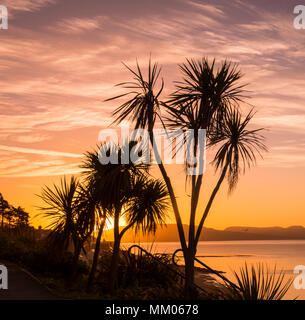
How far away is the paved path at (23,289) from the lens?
9977 mm

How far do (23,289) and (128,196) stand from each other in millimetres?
3877

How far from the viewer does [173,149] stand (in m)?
10.3

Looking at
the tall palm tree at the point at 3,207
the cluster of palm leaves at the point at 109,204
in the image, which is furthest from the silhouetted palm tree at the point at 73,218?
the tall palm tree at the point at 3,207

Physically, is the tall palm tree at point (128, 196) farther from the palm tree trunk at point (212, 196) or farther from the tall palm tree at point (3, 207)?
the tall palm tree at point (3, 207)

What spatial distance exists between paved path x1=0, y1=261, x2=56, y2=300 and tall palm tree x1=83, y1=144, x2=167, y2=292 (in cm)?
217

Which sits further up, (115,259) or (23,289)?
(115,259)

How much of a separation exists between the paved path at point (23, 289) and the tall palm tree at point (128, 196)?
2.17 metres

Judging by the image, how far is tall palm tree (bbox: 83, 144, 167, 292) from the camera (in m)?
12.7

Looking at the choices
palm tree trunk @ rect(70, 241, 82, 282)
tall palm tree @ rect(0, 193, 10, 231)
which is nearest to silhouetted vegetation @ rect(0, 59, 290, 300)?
palm tree trunk @ rect(70, 241, 82, 282)

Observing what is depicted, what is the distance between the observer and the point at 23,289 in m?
10.9

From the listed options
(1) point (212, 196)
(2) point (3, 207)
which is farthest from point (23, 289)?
(2) point (3, 207)

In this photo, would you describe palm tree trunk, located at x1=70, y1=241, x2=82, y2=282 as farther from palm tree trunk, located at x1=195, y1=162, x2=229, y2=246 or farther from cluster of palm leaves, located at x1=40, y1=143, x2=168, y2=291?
palm tree trunk, located at x1=195, y1=162, x2=229, y2=246

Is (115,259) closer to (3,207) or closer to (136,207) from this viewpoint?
(136,207)
